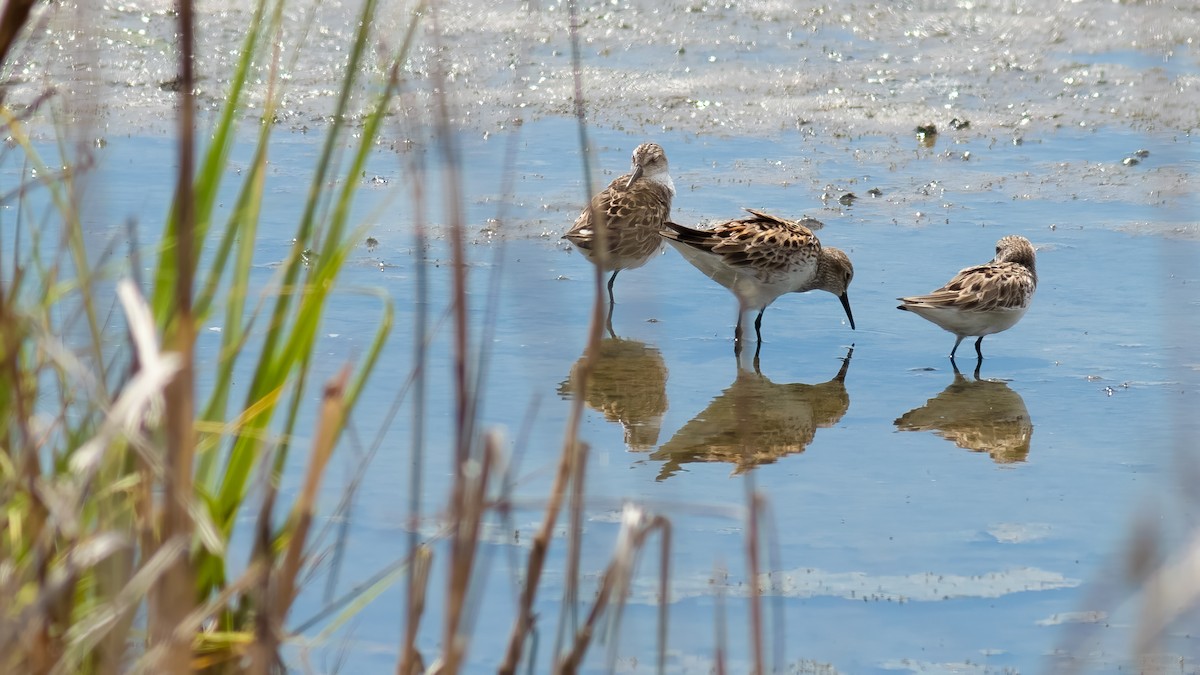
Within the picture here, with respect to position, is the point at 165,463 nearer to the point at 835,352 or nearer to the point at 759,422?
the point at 759,422

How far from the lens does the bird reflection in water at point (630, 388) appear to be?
708cm

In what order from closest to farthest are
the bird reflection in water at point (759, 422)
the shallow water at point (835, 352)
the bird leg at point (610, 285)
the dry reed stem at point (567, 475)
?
the dry reed stem at point (567, 475) → the shallow water at point (835, 352) → the bird reflection in water at point (759, 422) → the bird leg at point (610, 285)

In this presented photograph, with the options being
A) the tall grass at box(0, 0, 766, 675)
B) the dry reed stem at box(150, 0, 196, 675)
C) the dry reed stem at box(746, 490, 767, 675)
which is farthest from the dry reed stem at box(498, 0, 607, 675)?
the dry reed stem at box(150, 0, 196, 675)

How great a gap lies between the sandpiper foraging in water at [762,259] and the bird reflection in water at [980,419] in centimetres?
118

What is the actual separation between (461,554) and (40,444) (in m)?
1.15

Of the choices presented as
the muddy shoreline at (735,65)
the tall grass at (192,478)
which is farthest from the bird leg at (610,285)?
the tall grass at (192,478)

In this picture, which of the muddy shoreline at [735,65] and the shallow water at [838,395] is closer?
the shallow water at [838,395]

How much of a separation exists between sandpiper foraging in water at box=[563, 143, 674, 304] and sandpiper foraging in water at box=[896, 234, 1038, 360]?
2.02 metres

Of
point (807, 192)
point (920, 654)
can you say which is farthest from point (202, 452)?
point (807, 192)

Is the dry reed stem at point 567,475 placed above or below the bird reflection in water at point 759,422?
above

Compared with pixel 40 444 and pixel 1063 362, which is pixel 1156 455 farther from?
pixel 40 444

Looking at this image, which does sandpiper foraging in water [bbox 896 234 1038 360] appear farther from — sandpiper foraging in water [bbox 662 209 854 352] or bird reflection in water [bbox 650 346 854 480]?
sandpiper foraging in water [bbox 662 209 854 352]

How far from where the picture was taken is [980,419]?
24.1ft

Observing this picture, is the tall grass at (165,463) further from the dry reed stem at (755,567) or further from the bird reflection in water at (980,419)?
the bird reflection in water at (980,419)
